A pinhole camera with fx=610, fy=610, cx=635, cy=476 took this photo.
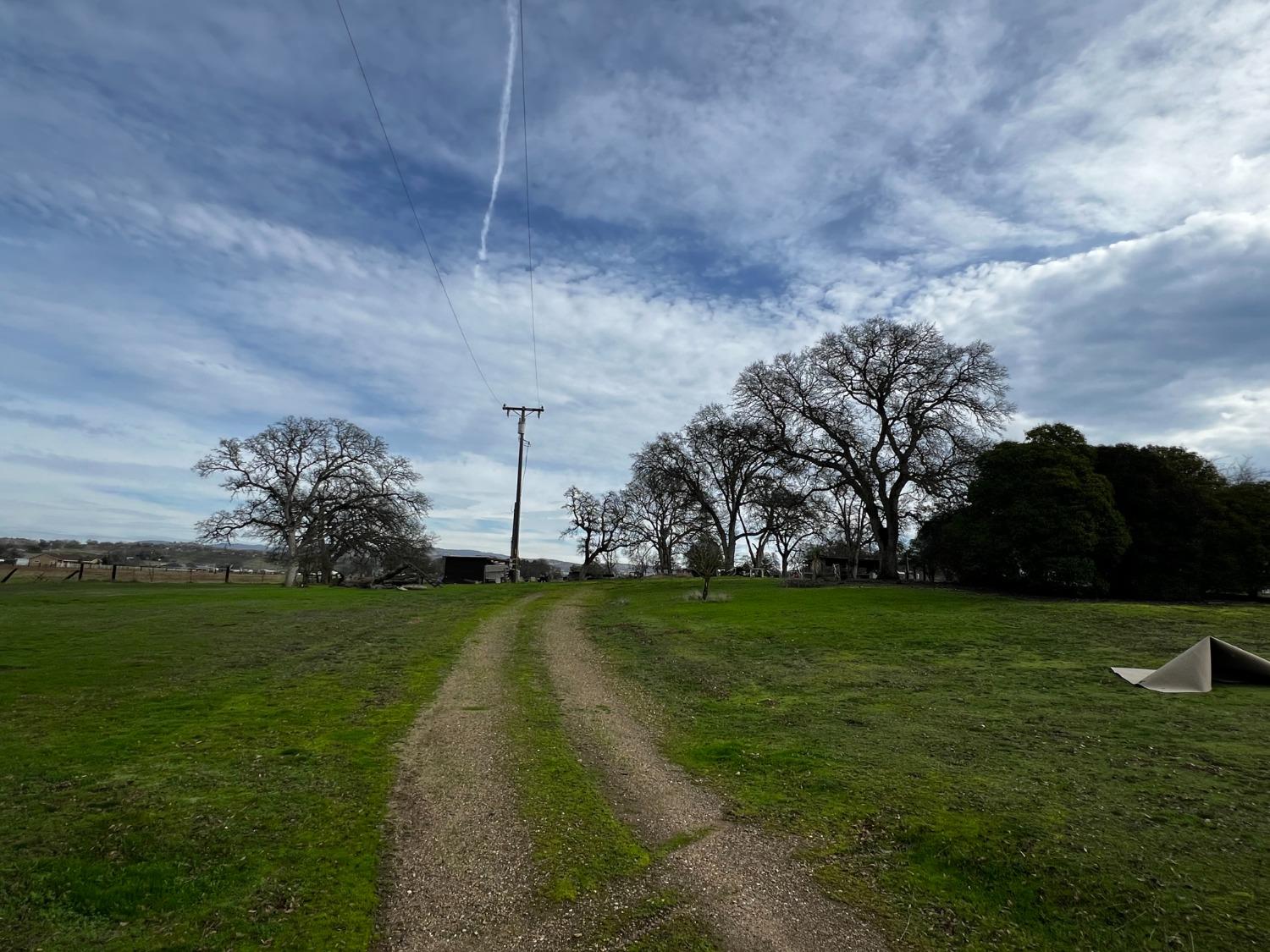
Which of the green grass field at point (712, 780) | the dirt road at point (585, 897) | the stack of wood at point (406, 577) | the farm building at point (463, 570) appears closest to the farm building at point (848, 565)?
the farm building at point (463, 570)

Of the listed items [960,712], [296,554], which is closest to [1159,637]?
[960,712]

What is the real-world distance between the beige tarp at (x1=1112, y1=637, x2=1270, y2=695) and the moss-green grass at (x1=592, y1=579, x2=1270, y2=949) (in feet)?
1.26

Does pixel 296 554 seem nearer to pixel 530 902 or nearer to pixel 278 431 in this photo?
pixel 278 431

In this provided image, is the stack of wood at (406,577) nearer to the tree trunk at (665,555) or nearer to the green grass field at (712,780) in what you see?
the tree trunk at (665,555)

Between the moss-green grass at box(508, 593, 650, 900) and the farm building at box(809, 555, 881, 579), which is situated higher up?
the farm building at box(809, 555, 881, 579)

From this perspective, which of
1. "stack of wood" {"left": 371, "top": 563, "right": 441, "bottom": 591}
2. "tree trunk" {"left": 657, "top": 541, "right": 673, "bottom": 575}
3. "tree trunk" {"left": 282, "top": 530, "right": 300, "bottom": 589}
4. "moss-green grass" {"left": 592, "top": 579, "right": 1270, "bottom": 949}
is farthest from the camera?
"tree trunk" {"left": 657, "top": 541, "right": 673, "bottom": 575}

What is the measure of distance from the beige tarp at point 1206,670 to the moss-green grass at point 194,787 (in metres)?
12.2

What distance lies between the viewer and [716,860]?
5.16 m

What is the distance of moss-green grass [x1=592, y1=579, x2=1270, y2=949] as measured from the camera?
438 cm

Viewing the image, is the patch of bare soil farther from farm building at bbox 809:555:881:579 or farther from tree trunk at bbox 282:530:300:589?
farm building at bbox 809:555:881:579

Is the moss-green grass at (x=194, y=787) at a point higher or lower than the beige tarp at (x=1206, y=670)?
lower

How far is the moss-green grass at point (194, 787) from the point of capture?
13.2 ft

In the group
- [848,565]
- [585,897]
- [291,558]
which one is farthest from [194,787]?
[848,565]

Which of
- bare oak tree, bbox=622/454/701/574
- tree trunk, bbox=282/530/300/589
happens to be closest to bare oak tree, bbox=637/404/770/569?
bare oak tree, bbox=622/454/701/574
